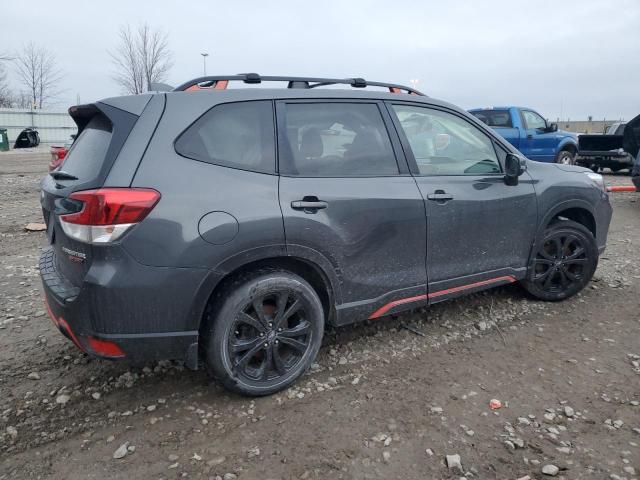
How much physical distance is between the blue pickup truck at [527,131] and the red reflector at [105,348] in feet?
35.6

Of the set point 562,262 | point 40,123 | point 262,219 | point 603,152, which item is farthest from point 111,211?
point 40,123

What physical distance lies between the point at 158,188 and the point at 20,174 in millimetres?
13894

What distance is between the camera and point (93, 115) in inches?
114

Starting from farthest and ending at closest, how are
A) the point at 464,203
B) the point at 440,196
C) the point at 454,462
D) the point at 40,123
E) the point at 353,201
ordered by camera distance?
1. the point at 40,123
2. the point at 464,203
3. the point at 440,196
4. the point at 353,201
5. the point at 454,462

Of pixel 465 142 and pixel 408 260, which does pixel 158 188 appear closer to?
pixel 408 260

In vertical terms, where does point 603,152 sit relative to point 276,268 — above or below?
above

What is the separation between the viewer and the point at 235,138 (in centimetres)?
272

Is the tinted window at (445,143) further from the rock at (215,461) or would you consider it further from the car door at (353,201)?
the rock at (215,461)

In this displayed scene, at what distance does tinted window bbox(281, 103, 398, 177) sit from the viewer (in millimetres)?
2889

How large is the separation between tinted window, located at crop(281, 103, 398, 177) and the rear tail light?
81 cm

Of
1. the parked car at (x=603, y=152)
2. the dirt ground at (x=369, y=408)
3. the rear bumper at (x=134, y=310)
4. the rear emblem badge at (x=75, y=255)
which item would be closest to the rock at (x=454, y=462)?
the dirt ground at (x=369, y=408)

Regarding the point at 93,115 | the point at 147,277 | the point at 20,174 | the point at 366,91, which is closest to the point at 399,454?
the point at 147,277

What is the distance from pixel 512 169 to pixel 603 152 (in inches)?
481

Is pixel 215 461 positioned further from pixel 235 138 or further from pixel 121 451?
pixel 235 138
